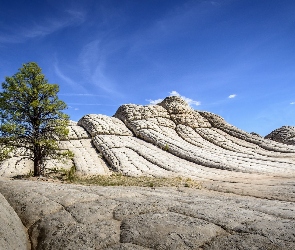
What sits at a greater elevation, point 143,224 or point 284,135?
point 284,135

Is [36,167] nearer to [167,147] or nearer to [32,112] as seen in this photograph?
[32,112]

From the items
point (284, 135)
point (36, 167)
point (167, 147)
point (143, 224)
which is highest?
point (284, 135)

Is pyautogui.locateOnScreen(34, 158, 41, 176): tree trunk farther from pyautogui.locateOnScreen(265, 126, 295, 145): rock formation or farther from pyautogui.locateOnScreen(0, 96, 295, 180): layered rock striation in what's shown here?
pyautogui.locateOnScreen(265, 126, 295, 145): rock formation

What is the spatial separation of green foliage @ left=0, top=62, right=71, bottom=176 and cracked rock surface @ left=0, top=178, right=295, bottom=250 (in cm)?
981

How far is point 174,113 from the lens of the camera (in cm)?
3070

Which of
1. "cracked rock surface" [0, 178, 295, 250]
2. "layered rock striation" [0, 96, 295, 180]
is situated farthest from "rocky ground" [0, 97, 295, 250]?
"layered rock striation" [0, 96, 295, 180]

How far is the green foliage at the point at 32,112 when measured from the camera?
15.0 m

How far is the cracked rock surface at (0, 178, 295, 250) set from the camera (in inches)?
Answer: 148

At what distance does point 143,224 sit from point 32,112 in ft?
44.2

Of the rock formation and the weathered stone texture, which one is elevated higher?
the rock formation

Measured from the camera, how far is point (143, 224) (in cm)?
441

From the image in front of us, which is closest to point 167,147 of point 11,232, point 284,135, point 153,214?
point 153,214

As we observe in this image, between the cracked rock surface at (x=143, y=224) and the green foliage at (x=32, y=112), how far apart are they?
9.81 meters

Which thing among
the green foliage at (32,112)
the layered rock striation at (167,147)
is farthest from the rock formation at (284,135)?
the green foliage at (32,112)
